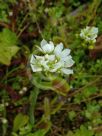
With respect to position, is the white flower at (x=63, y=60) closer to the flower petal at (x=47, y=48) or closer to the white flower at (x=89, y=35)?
the flower petal at (x=47, y=48)

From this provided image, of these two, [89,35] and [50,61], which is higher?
[89,35]

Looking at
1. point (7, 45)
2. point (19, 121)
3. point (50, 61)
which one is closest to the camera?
point (50, 61)

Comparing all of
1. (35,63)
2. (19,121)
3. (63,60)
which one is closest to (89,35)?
(63,60)

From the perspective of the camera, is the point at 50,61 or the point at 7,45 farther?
the point at 7,45

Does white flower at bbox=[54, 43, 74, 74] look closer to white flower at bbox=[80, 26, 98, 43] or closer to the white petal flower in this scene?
the white petal flower

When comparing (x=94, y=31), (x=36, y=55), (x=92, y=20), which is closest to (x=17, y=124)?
(x=36, y=55)

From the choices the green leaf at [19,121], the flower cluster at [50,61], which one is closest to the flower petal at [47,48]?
the flower cluster at [50,61]

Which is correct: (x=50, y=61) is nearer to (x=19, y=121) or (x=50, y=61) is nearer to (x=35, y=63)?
(x=35, y=63)
